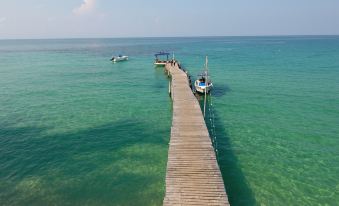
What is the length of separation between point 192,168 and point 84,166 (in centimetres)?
955

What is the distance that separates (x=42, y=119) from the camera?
1341 inches

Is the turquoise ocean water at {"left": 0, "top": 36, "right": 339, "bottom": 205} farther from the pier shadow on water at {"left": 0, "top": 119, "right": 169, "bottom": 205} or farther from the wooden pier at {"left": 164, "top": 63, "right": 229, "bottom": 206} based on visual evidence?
the wooden pier at {"left": 164, "top": 63, "right": 229, "bottom": 206}

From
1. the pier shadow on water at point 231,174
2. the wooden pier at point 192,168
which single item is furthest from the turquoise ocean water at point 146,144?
the wooden pier at point 192,168

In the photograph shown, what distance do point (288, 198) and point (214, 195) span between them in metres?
6.37

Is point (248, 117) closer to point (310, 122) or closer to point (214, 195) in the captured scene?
point (310, 122)

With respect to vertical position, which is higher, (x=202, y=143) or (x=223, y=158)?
(x=202, y=143)

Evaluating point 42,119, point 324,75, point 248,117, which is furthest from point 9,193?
point 324,75

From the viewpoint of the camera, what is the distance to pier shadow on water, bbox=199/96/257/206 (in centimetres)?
1934

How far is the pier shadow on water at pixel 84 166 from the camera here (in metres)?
19.6

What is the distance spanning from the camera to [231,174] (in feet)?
72.9

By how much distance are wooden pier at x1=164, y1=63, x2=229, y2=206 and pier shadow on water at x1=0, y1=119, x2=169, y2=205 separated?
2.29m

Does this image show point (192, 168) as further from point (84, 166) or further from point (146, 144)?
point (84, 166)

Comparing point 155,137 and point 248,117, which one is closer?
point 155,137

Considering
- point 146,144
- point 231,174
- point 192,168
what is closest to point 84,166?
point 146,144
